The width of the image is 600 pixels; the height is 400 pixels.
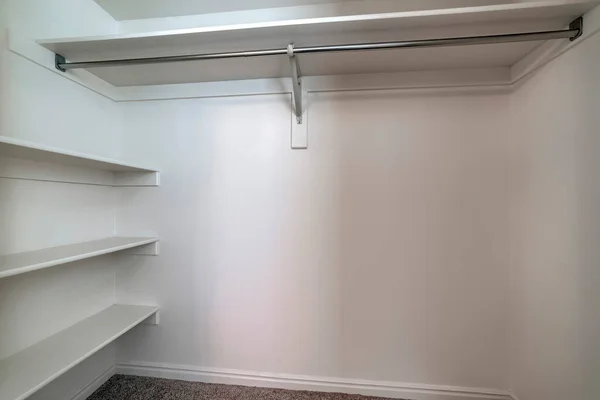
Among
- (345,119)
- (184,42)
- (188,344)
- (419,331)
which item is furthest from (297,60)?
(188,344)

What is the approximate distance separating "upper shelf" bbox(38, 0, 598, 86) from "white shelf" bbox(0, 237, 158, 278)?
95cm

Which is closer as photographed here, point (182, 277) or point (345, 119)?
point (345, 119)

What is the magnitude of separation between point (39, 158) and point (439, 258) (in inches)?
80.4

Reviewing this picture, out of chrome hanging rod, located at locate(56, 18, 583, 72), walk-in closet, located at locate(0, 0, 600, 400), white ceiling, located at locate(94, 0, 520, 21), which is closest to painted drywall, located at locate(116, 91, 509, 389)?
walk-in closet, located at locate(0, 0, 600, 400)

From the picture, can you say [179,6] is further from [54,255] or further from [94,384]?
[94,384]

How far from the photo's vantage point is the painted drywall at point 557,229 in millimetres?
1006

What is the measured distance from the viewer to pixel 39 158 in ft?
3.89

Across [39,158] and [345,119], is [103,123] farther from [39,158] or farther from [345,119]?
[345,119]

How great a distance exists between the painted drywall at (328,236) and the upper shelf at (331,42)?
17 centimetres

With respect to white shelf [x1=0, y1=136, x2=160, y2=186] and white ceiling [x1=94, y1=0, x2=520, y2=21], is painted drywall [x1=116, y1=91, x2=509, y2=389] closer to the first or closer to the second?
white shelf [x1=0, y1=136, x2=160, y2=186]

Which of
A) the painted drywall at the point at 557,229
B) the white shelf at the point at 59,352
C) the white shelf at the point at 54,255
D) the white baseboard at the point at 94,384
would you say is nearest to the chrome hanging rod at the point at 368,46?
the painted drywall at the point at 557,229

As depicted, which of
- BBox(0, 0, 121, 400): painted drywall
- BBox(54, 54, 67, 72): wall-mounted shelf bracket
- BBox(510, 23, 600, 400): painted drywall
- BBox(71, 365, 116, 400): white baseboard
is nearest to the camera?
BBox(510, 23, 600, 400): painted drywall

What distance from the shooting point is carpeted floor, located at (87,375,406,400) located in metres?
1.52

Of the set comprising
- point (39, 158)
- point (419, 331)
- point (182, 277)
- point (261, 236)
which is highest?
point (39, 158)
